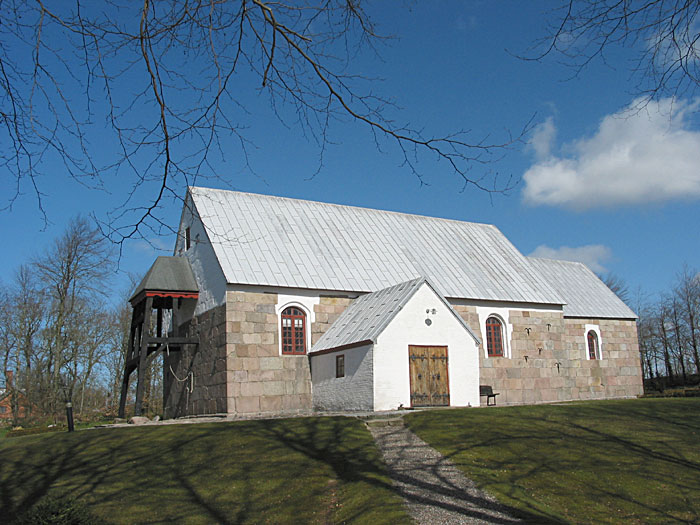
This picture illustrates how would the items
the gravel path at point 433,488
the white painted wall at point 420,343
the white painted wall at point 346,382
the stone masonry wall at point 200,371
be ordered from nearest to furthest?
the gravel path at point 433,488 < the white painted wall at point 420,343 < the white painted wall at point 346,382 < the stone masonry wall at point 200,371

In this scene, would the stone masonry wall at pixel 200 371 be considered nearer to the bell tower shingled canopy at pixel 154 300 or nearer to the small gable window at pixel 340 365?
the bell tower shingled canopy at pixel 154 300

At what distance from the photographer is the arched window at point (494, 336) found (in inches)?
896

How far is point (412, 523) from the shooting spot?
804 centimetres

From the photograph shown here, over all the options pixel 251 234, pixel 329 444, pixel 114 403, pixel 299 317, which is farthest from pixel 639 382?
pixel 114 403

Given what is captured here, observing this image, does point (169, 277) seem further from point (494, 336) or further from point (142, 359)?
point (494, 336)

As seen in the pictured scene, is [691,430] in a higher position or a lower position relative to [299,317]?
lower

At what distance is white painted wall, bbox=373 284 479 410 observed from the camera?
56.6ft

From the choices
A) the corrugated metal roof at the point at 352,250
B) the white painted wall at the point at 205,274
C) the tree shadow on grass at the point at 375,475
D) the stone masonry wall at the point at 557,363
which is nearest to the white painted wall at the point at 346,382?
the tree shadow on grass at the point at 375,475

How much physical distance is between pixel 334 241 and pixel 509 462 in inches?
528

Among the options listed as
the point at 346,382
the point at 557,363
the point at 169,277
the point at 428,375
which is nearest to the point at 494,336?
the point at 557,363

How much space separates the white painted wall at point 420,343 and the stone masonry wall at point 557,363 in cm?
357

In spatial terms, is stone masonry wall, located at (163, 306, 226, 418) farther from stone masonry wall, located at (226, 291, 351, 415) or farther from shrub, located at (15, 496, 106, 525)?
shrub, located at (15, 496, 106, 525)

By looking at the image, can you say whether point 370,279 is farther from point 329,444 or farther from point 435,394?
point 329,444

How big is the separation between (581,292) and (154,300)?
18.5 m
